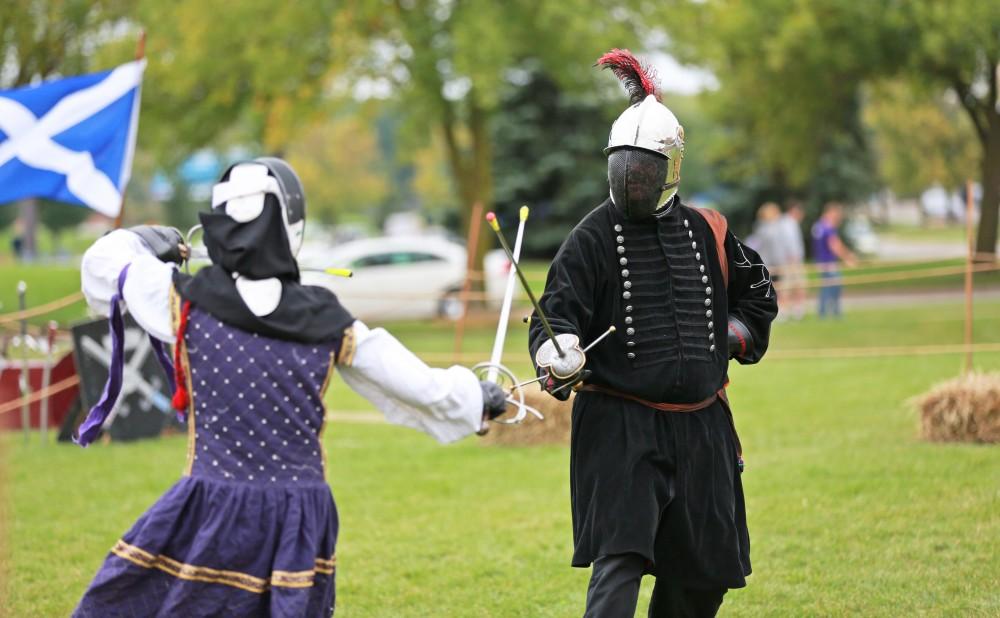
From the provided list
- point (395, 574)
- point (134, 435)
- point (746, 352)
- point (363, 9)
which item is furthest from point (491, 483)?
point (363, 9)

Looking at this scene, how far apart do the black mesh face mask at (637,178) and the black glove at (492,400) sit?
86cm

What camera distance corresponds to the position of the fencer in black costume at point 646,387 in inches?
153

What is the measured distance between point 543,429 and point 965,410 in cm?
295

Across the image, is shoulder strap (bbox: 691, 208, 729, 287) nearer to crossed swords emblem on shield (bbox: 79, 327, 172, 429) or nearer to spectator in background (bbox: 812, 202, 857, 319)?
crossed swords emblem on shield (bbox: 79, 327, 172, 429)

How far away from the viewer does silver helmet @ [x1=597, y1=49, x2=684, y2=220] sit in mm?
3971

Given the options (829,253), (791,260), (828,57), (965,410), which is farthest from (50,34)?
(965,410)

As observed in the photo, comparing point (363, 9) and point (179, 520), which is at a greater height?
point (363, 9)

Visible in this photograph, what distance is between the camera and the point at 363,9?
704 inches

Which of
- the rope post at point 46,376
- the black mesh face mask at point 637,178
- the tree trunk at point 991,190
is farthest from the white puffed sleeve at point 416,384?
the tree trunk at point 991,190

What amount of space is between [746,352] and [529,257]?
2823 cm

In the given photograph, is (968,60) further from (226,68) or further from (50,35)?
(50,35)

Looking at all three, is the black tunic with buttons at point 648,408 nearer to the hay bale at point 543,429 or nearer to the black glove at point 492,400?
the black glove at point 492,400

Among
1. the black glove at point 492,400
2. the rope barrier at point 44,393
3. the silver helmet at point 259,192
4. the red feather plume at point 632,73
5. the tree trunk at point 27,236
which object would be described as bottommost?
the rope barrier at point 44,393

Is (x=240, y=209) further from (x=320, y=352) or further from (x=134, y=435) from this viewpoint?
(x=134, y=435)
